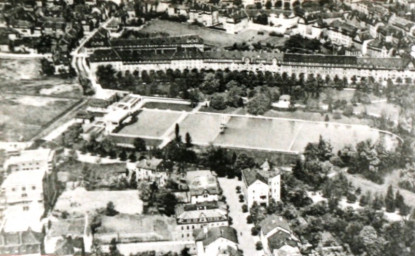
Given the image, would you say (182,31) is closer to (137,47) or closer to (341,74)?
(137,47)

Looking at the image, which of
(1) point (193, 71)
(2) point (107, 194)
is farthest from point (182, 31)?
(2) point (107, 194)

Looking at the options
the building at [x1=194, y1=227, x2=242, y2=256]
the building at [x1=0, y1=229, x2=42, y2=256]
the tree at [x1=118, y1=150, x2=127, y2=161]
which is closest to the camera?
the building at [x1=0, y1=229, x2=42, y2=256]

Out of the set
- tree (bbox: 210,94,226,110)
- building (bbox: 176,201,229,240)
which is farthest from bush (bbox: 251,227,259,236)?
tree (bbox: 210,94,226,110)

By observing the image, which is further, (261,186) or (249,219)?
(261,186)

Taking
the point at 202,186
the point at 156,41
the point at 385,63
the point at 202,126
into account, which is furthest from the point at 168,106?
the point at 385,63

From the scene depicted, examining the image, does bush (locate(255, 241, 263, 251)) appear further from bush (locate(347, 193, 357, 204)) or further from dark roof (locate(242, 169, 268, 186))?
bush (locate(347, 193, 357, 204))

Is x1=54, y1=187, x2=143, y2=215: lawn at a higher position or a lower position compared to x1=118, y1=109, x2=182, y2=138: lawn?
lower

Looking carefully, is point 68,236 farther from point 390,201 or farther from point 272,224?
point 390,201

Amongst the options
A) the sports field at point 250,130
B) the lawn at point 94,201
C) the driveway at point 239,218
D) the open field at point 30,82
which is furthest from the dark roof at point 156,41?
the lawn at point 94,201
